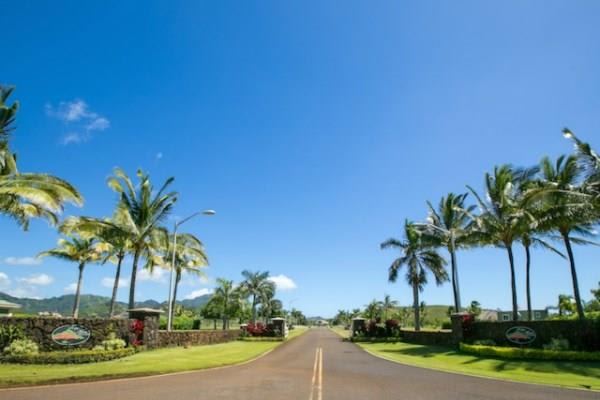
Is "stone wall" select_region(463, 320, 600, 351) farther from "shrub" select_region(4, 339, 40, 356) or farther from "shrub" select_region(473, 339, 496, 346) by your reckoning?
"shrub" select_region(4, 339, 40, 356)

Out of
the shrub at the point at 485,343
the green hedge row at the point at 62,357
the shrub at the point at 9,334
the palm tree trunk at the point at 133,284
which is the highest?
Result: the palm tree trunk at the point at 133,284

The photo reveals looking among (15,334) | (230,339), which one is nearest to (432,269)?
(230,339)

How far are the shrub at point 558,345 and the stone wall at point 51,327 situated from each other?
21448 millimetres

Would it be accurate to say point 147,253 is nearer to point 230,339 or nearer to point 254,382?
point 230,339

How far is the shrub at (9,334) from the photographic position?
15734 mm

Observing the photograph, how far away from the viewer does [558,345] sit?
20.0 meters

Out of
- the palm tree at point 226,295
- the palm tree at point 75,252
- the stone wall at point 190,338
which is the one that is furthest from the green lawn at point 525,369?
the palm tree at point 226,295

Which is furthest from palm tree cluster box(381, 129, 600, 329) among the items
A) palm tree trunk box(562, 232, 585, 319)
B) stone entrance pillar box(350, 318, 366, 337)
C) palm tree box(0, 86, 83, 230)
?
palm tree box(0, 86, 83, 230)

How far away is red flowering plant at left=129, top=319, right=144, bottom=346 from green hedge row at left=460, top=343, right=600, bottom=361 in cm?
1790

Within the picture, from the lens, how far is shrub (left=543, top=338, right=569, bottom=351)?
19875mm

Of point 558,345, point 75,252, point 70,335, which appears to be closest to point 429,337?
point 558,345

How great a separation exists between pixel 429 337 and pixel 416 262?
35.5ft

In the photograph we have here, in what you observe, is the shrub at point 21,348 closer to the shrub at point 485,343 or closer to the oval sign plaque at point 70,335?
the oval sign plaque at point 70,335

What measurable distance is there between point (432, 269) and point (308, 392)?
30.9 meters
